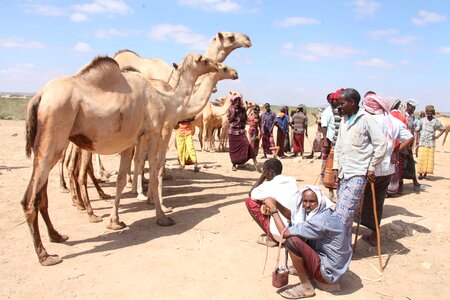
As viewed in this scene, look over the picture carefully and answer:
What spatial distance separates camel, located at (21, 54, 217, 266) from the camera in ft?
15.5

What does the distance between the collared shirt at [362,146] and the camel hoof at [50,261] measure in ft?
11.6

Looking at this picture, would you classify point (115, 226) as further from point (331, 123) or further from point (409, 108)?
point (409, 108)

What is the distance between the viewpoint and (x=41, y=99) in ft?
15.7

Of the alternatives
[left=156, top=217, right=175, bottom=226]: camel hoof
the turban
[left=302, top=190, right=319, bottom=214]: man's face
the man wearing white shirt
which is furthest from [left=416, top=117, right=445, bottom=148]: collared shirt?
[left=302, top=190, right=319, bottom=214]: man's face

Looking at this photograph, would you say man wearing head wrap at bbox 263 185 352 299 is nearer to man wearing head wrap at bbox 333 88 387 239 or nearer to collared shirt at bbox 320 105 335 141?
man wearing head wrap at bbox 333 88 387 239

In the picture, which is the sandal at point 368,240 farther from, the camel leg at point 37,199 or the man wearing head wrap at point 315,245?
the camel leg at point 37,199

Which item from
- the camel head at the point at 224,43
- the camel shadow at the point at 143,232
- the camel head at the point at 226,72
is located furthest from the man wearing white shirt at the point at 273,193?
the camel head at the point at 224,43

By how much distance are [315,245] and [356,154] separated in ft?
4.04

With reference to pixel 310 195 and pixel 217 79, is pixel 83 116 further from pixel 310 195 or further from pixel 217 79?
pixel 217 79

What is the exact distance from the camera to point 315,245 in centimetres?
420

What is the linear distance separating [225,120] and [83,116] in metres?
12.5

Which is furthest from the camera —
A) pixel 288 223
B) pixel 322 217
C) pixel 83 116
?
pixel 83 116

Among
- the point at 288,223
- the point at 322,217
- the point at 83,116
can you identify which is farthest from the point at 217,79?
the point at 322,217

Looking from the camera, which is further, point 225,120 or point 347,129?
point 225,120
